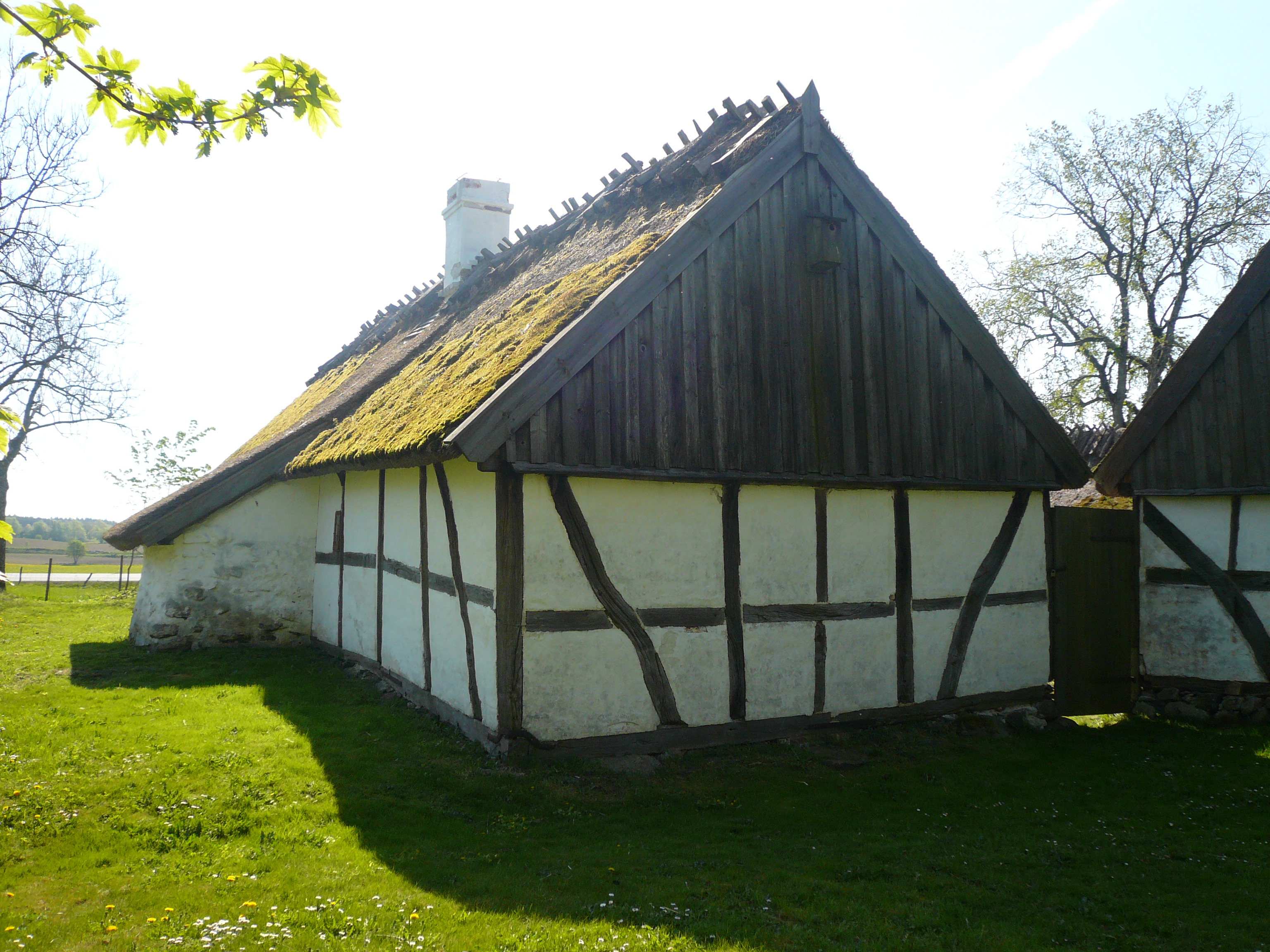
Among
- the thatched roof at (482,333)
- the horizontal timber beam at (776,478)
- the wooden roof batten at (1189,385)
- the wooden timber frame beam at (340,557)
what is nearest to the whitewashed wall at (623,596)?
the horizontal timber beam at (776,478)

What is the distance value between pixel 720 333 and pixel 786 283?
2.99 feet

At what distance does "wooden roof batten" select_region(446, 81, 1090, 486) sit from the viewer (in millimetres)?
6070

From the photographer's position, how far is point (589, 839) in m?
5.23

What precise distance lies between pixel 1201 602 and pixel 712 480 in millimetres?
6202

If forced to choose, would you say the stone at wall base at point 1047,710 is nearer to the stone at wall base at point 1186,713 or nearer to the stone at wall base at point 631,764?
the stone at wall base at point 1186,713

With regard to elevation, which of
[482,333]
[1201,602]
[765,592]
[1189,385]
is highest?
[482,333]

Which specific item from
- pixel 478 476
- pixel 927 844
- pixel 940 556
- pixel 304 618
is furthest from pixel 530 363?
pixel 304 618

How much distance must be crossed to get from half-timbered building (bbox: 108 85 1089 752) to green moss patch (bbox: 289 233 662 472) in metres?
0.05

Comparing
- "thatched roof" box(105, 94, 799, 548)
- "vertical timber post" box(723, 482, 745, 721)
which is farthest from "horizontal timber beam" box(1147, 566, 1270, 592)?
"thatched roof" box(105, 94, 799, 548)

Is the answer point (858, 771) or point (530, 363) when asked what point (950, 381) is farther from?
point (530, 363)

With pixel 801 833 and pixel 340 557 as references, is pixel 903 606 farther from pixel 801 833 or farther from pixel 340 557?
pixel 340 557

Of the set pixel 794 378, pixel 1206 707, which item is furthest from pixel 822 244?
pixel 1206 707

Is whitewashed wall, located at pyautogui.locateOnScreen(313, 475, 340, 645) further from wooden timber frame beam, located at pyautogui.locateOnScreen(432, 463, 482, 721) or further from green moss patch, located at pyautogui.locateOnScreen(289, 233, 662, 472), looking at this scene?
wooden timber frame beam, located at pyautogui.locateOnScreen(432, 463, 482, 721)

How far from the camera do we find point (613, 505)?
671 cm
